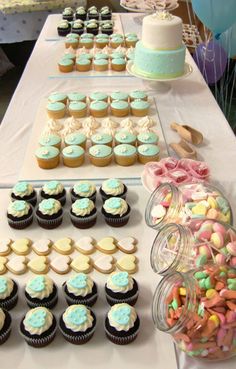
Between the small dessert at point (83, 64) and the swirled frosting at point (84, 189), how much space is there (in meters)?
0.99

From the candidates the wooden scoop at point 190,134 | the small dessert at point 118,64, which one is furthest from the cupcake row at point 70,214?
the small dessert at point 118,64

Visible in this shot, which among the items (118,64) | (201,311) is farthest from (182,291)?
(118,64)

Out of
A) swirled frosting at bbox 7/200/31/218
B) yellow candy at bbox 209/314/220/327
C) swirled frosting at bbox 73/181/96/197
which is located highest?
yellow candy at bbox 209/314/220/327

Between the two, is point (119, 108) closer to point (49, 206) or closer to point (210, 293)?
point (49, 206)

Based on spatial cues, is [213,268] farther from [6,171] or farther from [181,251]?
[6,171]

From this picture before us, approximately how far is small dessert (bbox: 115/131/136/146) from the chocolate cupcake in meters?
0.34

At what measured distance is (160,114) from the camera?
5.43 feet

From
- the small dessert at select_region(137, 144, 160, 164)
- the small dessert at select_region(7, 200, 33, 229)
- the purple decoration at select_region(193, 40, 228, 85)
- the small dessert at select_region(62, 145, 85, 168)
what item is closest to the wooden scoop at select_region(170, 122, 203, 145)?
the small dessert at select_region(137, 144, 160, 164)

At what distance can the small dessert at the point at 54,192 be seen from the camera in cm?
113

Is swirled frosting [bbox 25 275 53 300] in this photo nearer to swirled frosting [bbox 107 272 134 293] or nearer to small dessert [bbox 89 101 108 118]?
swirled frosting [bbox 107 272 134 293]

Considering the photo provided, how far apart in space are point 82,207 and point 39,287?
0.27m

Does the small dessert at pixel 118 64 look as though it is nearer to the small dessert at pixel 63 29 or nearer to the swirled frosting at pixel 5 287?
the small dessert at pixel 63 29

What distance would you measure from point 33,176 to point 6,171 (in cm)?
10

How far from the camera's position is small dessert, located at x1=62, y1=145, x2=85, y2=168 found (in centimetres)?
130
